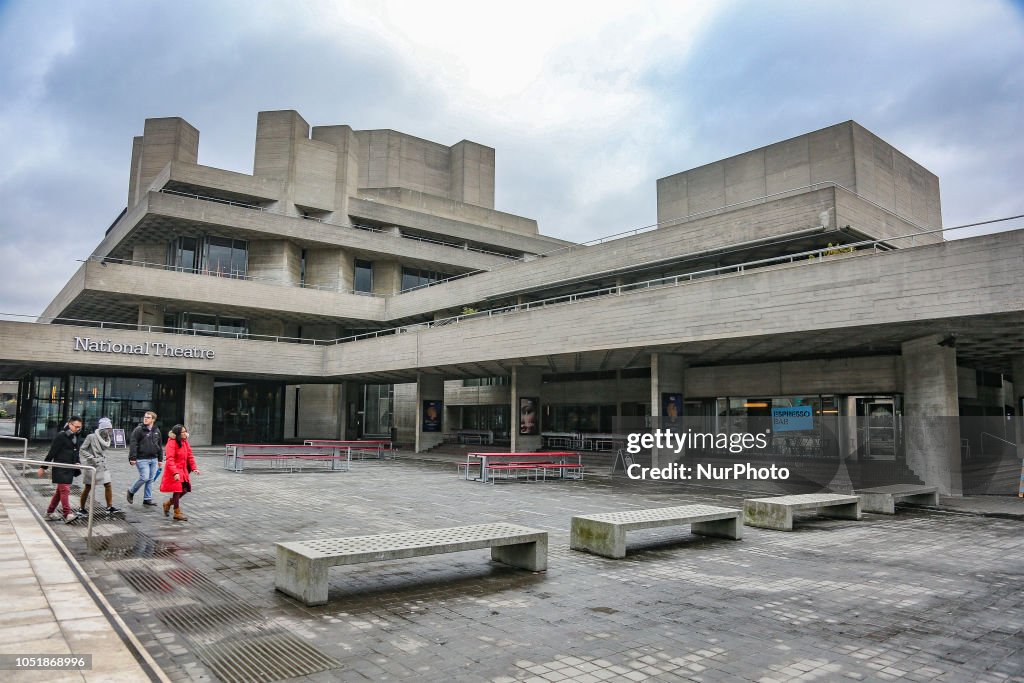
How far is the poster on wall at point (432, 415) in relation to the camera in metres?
35.8

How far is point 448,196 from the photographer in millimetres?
60906

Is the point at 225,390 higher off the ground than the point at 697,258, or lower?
lower

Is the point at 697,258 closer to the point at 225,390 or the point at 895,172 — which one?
the point at 895,172

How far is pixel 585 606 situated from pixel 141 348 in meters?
34.1

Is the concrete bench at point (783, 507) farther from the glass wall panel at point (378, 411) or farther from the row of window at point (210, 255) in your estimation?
the glass wall panel at point (378, 411)

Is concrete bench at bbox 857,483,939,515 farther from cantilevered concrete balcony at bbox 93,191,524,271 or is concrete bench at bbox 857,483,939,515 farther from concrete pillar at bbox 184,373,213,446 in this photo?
cantilevered concrete balcony at bbox 93,191,524,271

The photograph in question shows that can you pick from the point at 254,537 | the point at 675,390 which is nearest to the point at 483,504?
the point at 254,537

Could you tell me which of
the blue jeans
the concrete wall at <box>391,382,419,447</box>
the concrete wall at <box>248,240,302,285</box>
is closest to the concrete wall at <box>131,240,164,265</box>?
the concrete wall at <box>248,240,302,285</box>

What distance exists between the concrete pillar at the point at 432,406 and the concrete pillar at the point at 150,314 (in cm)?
1628

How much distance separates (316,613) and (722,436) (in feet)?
49.1

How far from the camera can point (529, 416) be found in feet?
98.3

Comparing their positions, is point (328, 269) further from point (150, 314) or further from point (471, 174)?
point (471, 174)

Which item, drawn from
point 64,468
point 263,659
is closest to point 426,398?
point 64,468

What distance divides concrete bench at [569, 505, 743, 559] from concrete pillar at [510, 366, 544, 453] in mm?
19182
